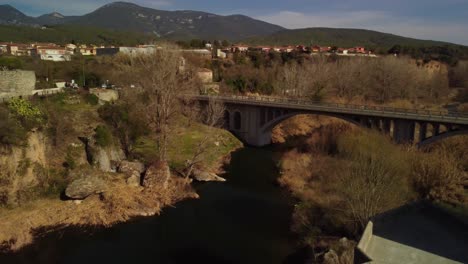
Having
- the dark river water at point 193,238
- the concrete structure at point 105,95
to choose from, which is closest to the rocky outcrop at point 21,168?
the dark river water at point 193,238

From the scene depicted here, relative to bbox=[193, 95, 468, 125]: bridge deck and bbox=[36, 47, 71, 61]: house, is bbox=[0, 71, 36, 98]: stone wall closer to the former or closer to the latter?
bbox=[193, 95, 468, 125]: bridge deck

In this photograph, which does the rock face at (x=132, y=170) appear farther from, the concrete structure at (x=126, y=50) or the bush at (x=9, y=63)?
the concrete structure at (x=126, y=50)

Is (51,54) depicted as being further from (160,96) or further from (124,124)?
(160,96)

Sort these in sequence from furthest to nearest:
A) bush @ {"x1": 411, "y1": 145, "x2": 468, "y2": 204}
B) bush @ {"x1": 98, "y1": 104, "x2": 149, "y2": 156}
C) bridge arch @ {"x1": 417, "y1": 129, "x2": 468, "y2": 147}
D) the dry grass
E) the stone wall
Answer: bush @ {"x1": 98, "y1": 104, "x2": 149, "y2": 156} < the stone wall < bridge arch @ {"x1": 417, "y1": 129, "x2": 468, "y2": 147} < the dry grass < bush @ {"x1": 411, "y1": 145, "x2": 468, "y2": 204}

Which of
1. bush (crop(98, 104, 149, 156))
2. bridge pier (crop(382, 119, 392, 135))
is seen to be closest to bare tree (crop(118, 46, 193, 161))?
bush (crop(98, 104, 149, 156))

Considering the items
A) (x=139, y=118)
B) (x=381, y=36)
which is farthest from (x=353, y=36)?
(x=139, y=118)

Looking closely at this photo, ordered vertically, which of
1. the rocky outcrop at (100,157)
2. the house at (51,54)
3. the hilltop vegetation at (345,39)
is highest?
the hilltop vegetation at (345,39)
